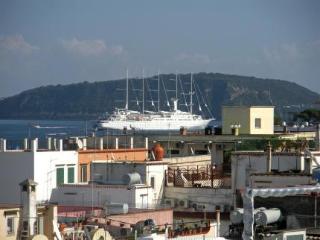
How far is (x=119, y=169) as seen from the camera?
41.2 meters

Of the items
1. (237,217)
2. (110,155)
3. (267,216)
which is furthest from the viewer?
(110,155)

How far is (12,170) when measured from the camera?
41156 millimetres

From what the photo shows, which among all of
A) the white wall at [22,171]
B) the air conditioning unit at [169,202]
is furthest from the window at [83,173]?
the air conditioning unit at [169,202]

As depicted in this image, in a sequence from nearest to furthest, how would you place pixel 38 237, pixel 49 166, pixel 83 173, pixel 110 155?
1. pixel 38 237
2. pixel 49 166
3. pixel 83 173
4. pixel 110 155

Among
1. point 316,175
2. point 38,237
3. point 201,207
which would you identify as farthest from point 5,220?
point 201,207

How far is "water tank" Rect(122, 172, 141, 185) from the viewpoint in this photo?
38.9m

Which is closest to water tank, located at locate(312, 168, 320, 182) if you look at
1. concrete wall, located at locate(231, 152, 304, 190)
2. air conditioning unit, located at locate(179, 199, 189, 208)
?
concrete wall, located at locate(231, 152, 304, 190)

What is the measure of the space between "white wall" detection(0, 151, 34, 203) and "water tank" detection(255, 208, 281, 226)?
14.0 meters

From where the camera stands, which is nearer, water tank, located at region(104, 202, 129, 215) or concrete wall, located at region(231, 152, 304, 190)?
water tank, located at region(104, 202, 129, 215)

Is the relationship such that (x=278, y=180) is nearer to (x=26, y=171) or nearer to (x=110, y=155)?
(x=26, y=171)

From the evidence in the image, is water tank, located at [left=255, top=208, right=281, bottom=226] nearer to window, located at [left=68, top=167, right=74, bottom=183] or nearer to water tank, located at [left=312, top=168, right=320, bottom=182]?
water tank, located at [left=312, top=168, right=320, bottom=182]

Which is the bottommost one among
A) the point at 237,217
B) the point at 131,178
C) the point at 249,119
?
the point at 237,217

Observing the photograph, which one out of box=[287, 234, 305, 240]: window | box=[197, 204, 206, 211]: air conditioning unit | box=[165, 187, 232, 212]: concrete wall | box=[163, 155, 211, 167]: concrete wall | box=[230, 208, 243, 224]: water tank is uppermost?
box=[163, 155, 211, 167]: concrete wall

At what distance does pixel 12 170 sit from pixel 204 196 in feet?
21.4
